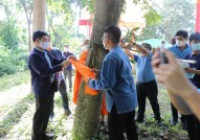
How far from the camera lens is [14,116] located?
652 cm

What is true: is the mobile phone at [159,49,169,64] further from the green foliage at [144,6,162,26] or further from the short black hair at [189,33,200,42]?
the green foliage at [144,6,162,26]

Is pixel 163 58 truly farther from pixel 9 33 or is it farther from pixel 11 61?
pixel 9 33

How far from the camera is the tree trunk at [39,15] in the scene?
27.1 feet

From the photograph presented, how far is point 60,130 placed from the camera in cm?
A: 499

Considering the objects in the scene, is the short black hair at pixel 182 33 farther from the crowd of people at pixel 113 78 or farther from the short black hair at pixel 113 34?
the short black hair at pixel 113 34

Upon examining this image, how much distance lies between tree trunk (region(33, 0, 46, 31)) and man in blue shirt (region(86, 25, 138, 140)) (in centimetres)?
504

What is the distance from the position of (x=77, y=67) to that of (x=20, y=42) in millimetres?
19999

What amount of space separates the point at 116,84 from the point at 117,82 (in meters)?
0.03

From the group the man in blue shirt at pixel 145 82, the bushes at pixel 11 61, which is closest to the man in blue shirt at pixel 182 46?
the man in blue shirt at pixel 145 82

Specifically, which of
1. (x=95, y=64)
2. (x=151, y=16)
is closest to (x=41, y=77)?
(x=95, y=64)

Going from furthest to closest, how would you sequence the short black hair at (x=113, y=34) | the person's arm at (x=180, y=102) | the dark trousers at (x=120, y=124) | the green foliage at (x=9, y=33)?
the green foliage at (x=9, y=33), the dark trousers at (x=120, y=124), the short black hair at (x=113, y=34), the person's arm at (x=180, y=102)

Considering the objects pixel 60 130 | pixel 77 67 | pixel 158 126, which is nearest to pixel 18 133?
pixel 60 130

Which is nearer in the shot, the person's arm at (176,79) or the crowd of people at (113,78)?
the person's arm at (176,79)

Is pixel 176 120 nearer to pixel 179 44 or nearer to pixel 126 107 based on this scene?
pixel 179 44
